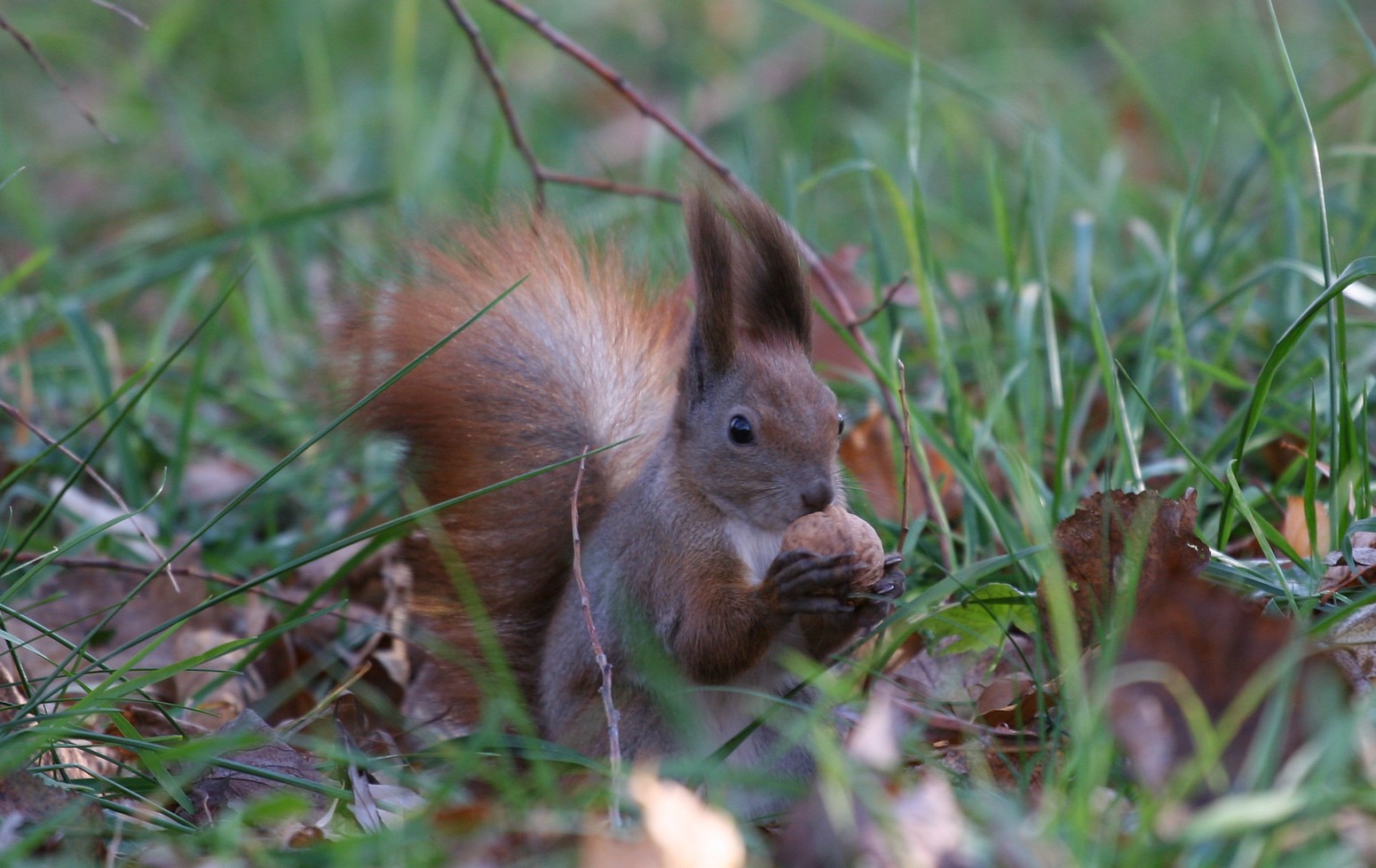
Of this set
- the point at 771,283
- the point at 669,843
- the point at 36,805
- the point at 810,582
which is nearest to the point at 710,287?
the point at 771,283

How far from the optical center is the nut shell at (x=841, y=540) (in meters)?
1.68

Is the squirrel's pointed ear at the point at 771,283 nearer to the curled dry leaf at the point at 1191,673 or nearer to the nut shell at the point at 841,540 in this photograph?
the nut shell at the point at 841,540

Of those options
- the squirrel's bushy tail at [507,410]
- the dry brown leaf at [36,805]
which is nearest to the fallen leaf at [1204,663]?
the squirrel's bushy tail at [507,410]

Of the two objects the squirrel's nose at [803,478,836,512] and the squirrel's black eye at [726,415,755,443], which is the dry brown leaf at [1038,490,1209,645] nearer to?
the squirrel's nose at [803,478,836,512]

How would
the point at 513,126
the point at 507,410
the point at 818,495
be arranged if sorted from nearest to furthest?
1. the point at 818,495
2. the point at 507,410
3. the point at 513,126

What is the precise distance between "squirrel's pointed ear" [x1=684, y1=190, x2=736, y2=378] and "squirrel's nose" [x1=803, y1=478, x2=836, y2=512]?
23 cm

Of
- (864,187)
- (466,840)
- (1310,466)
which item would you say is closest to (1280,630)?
(1310,466)

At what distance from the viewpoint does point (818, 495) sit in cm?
175

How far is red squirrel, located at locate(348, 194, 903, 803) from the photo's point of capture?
5.84 ft

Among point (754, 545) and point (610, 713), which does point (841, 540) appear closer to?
point (754, 545)

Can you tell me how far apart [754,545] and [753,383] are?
0.24m

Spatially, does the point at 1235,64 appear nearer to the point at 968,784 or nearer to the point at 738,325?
the point at 738,325

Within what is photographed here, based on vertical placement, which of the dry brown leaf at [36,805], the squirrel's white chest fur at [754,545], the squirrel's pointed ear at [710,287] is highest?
the squirrel's pointed ear at [710,287]

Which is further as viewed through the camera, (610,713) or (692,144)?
(692,144)
